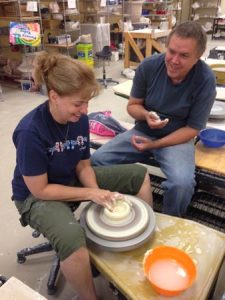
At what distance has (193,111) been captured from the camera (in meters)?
1.64

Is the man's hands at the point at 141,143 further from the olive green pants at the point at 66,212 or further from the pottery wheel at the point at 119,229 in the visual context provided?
the pottery wheel at the point at 119,229

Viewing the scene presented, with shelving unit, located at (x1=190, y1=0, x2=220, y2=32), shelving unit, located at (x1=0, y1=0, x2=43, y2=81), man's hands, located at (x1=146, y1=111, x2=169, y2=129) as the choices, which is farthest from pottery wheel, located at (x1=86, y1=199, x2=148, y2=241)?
shelving unit, located at (x1=190, y1=0, x2=220, y2=32)

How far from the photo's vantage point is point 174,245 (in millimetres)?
1146

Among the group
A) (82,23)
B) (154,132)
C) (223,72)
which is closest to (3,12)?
(82,23)

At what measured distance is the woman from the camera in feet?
3.55

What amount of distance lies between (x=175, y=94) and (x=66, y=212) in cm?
96

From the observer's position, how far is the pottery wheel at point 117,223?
110 cm

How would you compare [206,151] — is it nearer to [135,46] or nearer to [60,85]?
[60,85]

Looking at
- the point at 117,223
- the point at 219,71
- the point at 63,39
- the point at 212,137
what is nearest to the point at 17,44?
the point at 63,39

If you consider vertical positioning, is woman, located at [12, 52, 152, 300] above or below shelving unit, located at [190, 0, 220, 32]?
below

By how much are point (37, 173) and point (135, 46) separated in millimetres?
4273

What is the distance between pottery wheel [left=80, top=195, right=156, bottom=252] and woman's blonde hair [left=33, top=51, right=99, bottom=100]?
502 millimetres

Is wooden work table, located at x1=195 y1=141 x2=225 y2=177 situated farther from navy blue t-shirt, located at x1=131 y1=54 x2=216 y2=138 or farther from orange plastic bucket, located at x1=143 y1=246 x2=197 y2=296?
orange plastic bucket, located at x1=143 y1=246 x2=197 y2=296

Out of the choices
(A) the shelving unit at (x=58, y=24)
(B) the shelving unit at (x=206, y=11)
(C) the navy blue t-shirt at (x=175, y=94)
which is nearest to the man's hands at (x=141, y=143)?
(C) the navy blue t-shirt at (x=175, y=94)
